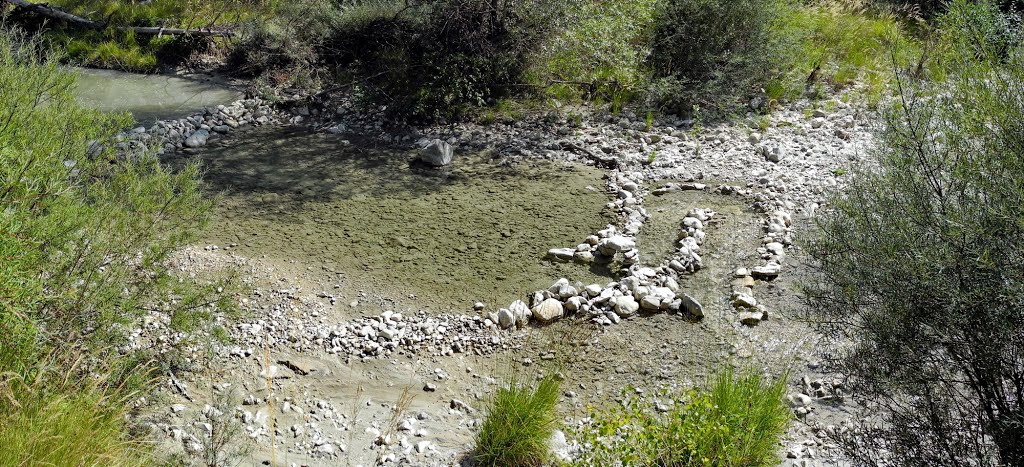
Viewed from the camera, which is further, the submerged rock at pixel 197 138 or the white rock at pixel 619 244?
the submerged rock at pixel 197 138

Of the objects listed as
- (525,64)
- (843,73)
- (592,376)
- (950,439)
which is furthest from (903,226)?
(843,73)

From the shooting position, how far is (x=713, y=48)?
11234mm

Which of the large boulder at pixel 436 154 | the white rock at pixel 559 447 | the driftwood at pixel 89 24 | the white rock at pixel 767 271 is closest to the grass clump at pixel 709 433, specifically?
the white rock at pixel 559 447

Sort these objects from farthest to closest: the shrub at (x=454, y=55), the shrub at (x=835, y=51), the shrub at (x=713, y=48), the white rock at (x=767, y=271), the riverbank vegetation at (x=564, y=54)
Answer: the shrub at (x=835, y=51) < the shrub at (x=713, y=48) < the riverbank vegetation at (x=564, y=54) < the shrub at (x=454, y=55) < the white rock at (x=767, y=271)

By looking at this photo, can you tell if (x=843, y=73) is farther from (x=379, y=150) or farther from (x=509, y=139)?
(x=379, y=150)

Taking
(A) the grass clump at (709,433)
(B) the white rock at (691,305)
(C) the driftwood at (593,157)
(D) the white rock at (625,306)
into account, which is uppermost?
(A) the grass clump at (709,433)

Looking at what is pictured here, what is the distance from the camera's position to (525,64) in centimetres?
1131

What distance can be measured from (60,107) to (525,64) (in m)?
7.22

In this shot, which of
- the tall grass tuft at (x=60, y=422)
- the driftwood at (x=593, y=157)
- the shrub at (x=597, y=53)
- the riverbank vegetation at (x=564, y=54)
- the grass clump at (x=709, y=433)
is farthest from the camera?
the shrub at (x=597, y=53)

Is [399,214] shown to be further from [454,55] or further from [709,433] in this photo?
[709,433]

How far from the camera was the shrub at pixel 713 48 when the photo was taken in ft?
35.9

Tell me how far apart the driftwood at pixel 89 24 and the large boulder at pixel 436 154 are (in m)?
5.96

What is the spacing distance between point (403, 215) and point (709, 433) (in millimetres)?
5056

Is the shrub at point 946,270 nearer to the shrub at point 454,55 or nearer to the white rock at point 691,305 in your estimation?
the white rock at point 691,305
